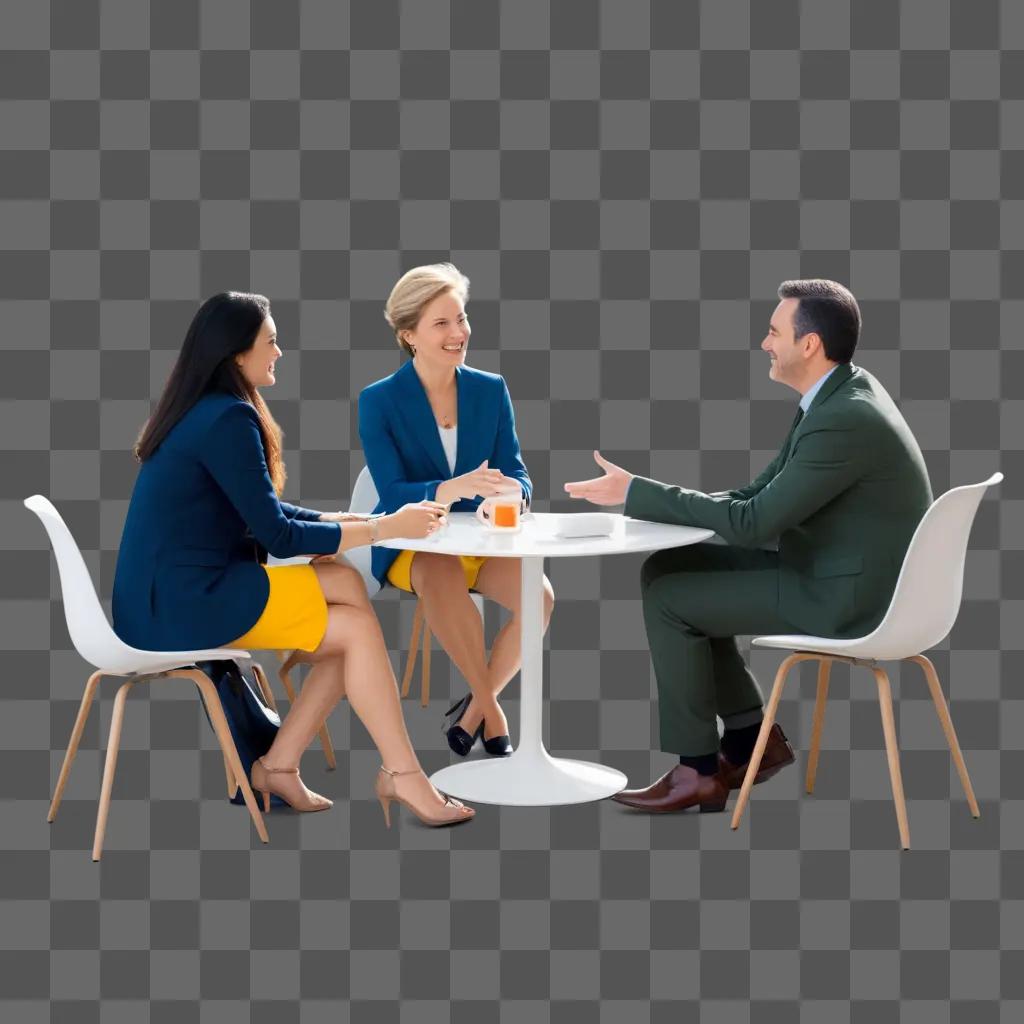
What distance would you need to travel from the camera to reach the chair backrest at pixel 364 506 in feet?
23.9

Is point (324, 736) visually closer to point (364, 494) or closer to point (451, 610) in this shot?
point (451, 610)

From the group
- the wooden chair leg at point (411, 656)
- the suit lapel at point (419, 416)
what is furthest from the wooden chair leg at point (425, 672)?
the suit lapel at point (419, 416)

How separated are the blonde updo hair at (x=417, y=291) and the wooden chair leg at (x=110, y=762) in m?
1.76

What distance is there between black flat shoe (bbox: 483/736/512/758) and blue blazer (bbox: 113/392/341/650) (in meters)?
1.28

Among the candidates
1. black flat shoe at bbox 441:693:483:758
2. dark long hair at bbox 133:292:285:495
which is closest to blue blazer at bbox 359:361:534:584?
black flat shoe at bbox 441:693:483:758

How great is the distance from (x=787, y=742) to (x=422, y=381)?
184 centimetres

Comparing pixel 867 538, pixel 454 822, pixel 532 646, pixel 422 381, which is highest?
pixel 422 381

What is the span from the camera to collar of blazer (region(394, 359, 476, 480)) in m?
7.05

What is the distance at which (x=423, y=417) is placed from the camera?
706 centimetres

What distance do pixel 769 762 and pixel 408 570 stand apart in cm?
147

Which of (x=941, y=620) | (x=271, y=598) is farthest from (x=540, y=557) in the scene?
(x=941, y=620)

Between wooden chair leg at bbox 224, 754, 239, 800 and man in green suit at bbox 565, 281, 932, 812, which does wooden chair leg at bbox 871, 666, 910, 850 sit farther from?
wooden chair leg at bbox 224, 754, 239, 800

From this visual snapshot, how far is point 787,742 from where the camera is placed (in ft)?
22.0

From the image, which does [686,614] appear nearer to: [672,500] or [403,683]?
[672,500]
